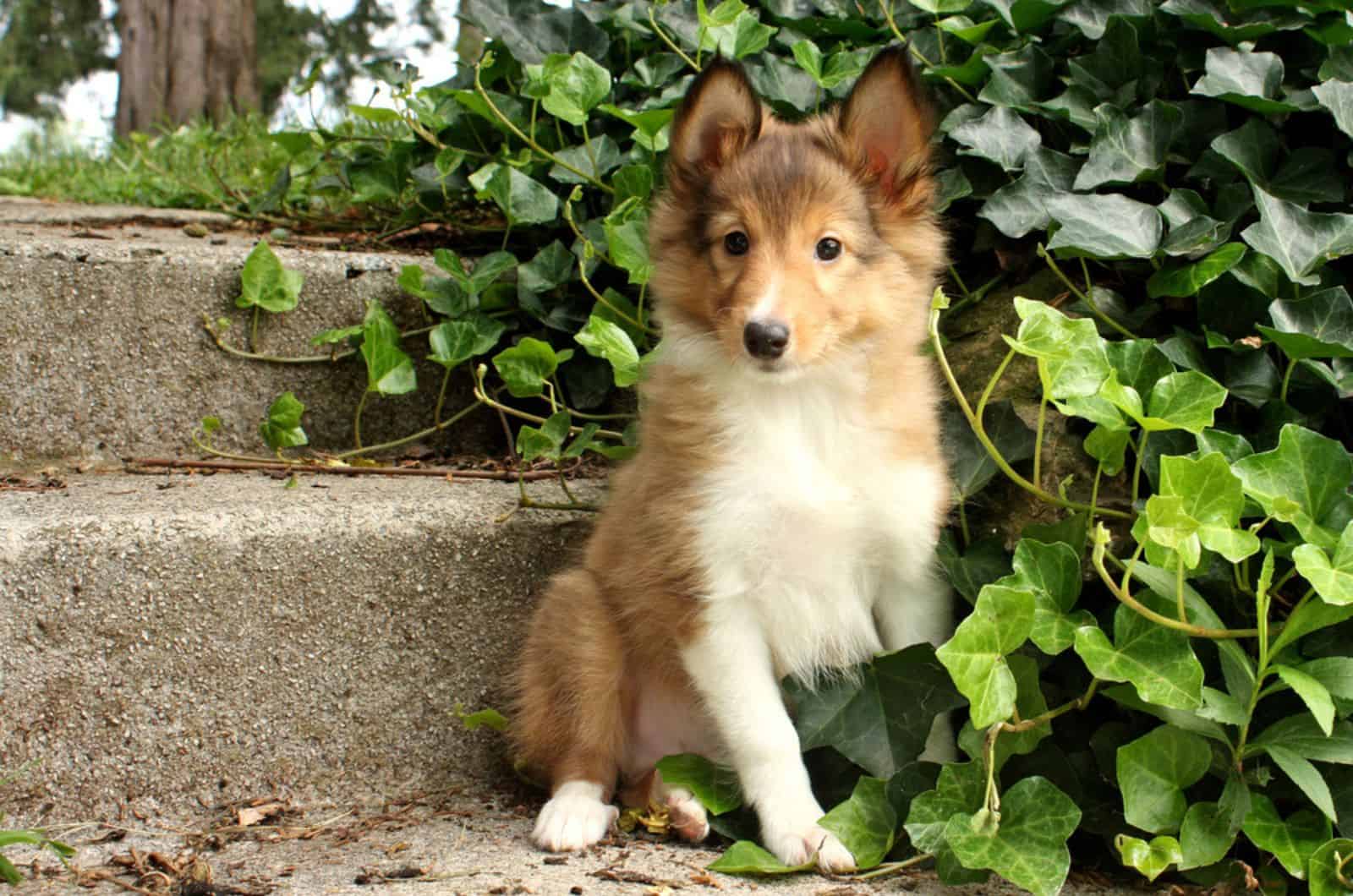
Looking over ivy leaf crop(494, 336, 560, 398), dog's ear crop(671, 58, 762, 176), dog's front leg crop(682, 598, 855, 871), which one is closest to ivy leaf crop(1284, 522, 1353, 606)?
dog's front leg crop(682, 598, 855, 871)

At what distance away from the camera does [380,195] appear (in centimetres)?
445

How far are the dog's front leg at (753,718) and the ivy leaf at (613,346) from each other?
796 millimetres

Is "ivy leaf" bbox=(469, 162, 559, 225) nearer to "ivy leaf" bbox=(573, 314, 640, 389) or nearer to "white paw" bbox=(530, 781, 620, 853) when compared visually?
"ivy leaf" bbox=(573, 314, 640, 389)

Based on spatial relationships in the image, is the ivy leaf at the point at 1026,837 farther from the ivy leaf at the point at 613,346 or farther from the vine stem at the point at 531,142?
the vine stem at the point at 531,142

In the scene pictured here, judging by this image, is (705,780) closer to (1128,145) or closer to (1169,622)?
(1169,622)

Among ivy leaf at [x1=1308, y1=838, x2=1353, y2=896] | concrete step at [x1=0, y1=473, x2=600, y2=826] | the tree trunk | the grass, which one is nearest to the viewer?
ivy leaf at [x1=1308, y1=838, x2=1353, y2=896]

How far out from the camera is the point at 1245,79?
2.82m

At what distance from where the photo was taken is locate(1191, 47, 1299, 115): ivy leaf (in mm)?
2809

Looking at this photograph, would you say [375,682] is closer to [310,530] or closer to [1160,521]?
[310,530]

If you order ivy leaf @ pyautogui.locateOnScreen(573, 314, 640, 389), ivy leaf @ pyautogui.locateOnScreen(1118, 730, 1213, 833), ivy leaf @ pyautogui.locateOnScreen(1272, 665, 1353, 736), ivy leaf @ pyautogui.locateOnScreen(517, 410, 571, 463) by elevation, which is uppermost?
ivy leaf @ pyautogui.locateOnScreen(573, 314, 640, 389)

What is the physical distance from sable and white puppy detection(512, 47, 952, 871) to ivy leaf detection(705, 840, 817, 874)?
3cm

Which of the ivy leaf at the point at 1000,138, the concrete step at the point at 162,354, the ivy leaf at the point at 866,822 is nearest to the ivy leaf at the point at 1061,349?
the ivy leaf at the point at 1000,138

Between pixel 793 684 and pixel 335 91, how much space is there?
1181 centimetres

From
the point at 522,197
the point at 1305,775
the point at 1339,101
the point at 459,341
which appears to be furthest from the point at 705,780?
the point at 1339,101
